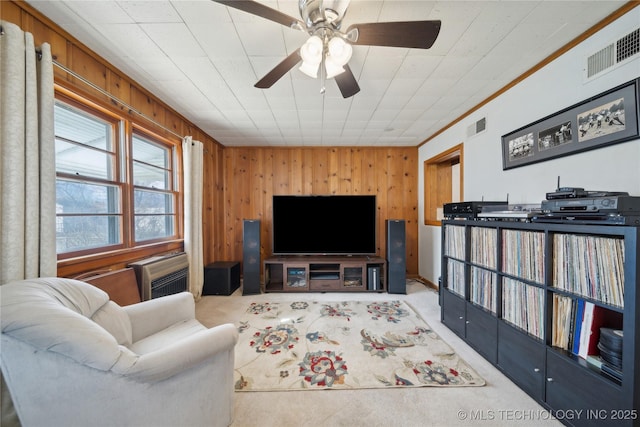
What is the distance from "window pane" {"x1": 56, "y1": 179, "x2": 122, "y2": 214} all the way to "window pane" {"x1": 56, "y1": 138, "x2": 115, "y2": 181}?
88 millimetres

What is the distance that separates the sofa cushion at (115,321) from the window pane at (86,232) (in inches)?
29.3

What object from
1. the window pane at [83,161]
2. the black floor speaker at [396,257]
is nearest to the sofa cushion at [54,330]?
the window pane at [83,161]

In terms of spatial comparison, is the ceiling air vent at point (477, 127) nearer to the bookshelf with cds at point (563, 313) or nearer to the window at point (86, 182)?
the bookshelf with cds at point (563, 313)

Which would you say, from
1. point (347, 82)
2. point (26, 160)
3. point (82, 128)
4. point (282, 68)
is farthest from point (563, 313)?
point (82, 128)

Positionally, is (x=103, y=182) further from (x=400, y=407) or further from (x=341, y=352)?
(x=400, y=407)

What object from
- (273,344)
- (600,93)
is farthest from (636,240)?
(273,344)

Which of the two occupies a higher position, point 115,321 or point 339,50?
point 339,50

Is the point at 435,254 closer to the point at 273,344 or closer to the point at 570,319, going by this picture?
the point at 570,319

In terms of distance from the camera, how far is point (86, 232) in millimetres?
1817

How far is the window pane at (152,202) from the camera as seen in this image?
7.73ft

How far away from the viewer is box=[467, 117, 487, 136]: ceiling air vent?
2459mm

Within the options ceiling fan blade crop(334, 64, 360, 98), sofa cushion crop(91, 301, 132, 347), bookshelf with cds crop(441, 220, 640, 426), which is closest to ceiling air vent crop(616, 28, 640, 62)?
bookshelf with cds crop(441, 220, 640, 426)

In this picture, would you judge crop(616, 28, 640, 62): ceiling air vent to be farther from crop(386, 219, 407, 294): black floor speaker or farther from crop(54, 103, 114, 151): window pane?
crop(54, 103, 114, 151): window pane

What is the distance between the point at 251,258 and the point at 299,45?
2.74 metres
